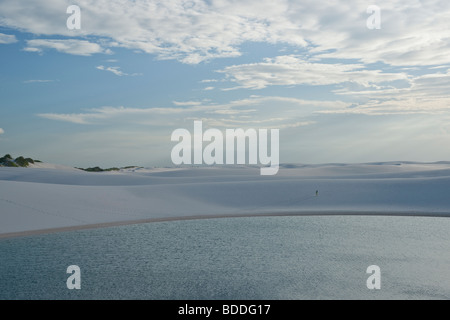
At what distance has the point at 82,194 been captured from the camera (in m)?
28.2

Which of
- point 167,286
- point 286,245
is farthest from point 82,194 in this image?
point 167,286

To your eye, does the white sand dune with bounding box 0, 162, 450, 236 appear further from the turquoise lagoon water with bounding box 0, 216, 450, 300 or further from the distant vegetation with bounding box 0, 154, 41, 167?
the distant vegetation with bounding box 0, 154, 41, 167

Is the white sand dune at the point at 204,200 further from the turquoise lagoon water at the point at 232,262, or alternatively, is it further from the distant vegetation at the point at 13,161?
the distant vegetation at the point at 13,161

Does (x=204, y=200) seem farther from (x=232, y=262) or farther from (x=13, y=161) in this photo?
(x=13, y=161)

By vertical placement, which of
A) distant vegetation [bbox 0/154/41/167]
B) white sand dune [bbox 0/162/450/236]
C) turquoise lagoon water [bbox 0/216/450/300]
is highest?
distant vegetation [bbox 0/154/41/167]

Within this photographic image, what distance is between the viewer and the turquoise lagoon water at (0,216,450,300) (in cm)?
1018

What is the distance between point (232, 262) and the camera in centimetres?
1310

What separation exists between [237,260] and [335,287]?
379cm

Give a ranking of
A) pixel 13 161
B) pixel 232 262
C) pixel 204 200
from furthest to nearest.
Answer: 1. pixel 13 161
2. pixel 204 200
3. pixel 232 262

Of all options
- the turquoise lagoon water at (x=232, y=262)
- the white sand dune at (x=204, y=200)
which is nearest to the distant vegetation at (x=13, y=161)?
the white sand dune at (x=204, y=200)

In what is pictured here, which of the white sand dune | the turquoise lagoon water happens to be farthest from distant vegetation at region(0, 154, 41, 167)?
the turquoise lagoon water

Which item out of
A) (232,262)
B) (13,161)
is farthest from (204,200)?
(13,161)

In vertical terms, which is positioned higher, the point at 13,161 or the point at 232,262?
the point at 13,161

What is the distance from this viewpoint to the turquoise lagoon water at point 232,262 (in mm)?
10180
